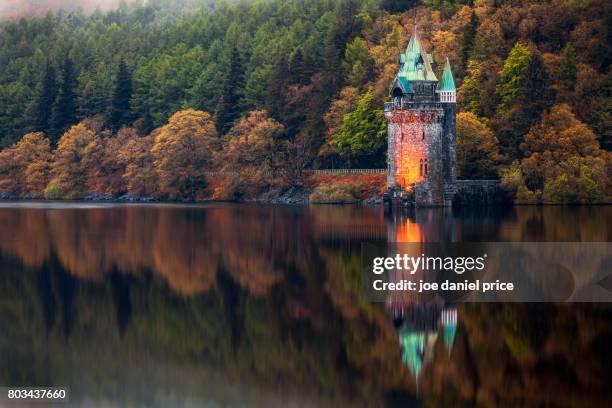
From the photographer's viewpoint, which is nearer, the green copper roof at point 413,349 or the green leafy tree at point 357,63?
the green copper roof at point 413,349

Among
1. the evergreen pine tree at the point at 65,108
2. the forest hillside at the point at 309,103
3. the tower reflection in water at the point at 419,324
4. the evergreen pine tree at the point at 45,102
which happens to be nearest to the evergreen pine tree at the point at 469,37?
the forest hillside at the point at 309,103

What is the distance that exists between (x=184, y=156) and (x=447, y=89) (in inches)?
1377

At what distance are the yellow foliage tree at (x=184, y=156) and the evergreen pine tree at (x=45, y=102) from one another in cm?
2766

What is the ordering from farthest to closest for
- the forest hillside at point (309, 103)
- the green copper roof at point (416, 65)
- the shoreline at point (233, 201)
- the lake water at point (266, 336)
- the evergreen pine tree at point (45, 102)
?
the evergreen pine tree at point (45, 102) → the forest hillside at point (309, 103) → the green copper roof at point (416, 65) → the shoreline at point (233, 201) → the lake water at point (266, 336)

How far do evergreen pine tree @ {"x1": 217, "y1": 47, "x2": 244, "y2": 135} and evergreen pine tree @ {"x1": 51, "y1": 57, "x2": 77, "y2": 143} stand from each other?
895 inches

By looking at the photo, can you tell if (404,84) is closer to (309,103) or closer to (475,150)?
(475,150)

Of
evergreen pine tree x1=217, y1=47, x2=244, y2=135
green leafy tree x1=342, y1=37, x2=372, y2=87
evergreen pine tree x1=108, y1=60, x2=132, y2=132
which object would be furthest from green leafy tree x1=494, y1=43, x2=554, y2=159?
evergreen pine tree x1=108, y1=60, x2=132, y2=132

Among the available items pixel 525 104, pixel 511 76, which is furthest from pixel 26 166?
pixel 525 104

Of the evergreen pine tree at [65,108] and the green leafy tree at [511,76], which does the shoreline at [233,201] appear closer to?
the green leafy tree at [511,76]

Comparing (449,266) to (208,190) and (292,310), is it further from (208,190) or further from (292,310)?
(208,190)

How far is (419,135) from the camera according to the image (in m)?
94.3

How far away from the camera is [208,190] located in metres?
122

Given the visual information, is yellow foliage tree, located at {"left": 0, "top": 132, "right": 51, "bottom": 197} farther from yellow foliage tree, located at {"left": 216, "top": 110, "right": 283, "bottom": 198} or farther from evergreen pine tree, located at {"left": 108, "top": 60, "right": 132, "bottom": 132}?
yellow foliage tree, located at {"left": 216, "top": 110, "right": 283, "bottom": 198}

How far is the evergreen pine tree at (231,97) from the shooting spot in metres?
129
